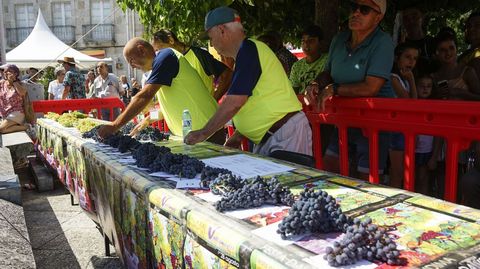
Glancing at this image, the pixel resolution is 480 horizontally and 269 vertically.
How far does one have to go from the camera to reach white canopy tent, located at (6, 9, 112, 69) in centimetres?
1747

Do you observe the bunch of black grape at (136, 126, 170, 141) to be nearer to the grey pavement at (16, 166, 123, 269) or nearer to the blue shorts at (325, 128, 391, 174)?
the grey pavement at (16, 166, 123, 269)

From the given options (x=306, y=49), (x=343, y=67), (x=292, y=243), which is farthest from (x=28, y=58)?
(x=292, y=243)

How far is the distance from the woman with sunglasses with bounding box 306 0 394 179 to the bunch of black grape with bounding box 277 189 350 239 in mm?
1600

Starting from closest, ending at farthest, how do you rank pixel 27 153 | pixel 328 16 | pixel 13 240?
pixel 13 240, pixel 328 16, pixel 27 153

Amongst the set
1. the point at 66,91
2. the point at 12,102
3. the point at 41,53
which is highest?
the point at 41,53

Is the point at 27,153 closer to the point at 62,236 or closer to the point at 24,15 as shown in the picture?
the point at 62,236

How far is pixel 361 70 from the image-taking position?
297cm

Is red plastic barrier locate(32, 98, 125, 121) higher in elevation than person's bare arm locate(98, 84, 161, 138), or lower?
lower

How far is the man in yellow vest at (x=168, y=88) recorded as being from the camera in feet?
9.86

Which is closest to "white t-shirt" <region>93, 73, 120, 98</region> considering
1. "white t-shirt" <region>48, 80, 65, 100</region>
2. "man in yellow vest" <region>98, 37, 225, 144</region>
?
"white t-shirt" <region>48, 80, 65, 100</region>

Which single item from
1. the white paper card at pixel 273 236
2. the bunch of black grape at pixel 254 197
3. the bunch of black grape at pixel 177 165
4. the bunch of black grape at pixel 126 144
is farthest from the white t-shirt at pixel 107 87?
the white paper card at pixel 273 236

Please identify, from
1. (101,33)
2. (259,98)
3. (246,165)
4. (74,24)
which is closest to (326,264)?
(246,165)

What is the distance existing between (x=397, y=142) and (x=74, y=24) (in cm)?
3121

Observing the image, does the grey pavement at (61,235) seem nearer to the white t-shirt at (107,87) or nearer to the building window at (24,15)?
the white t-shirt at (107,87)
